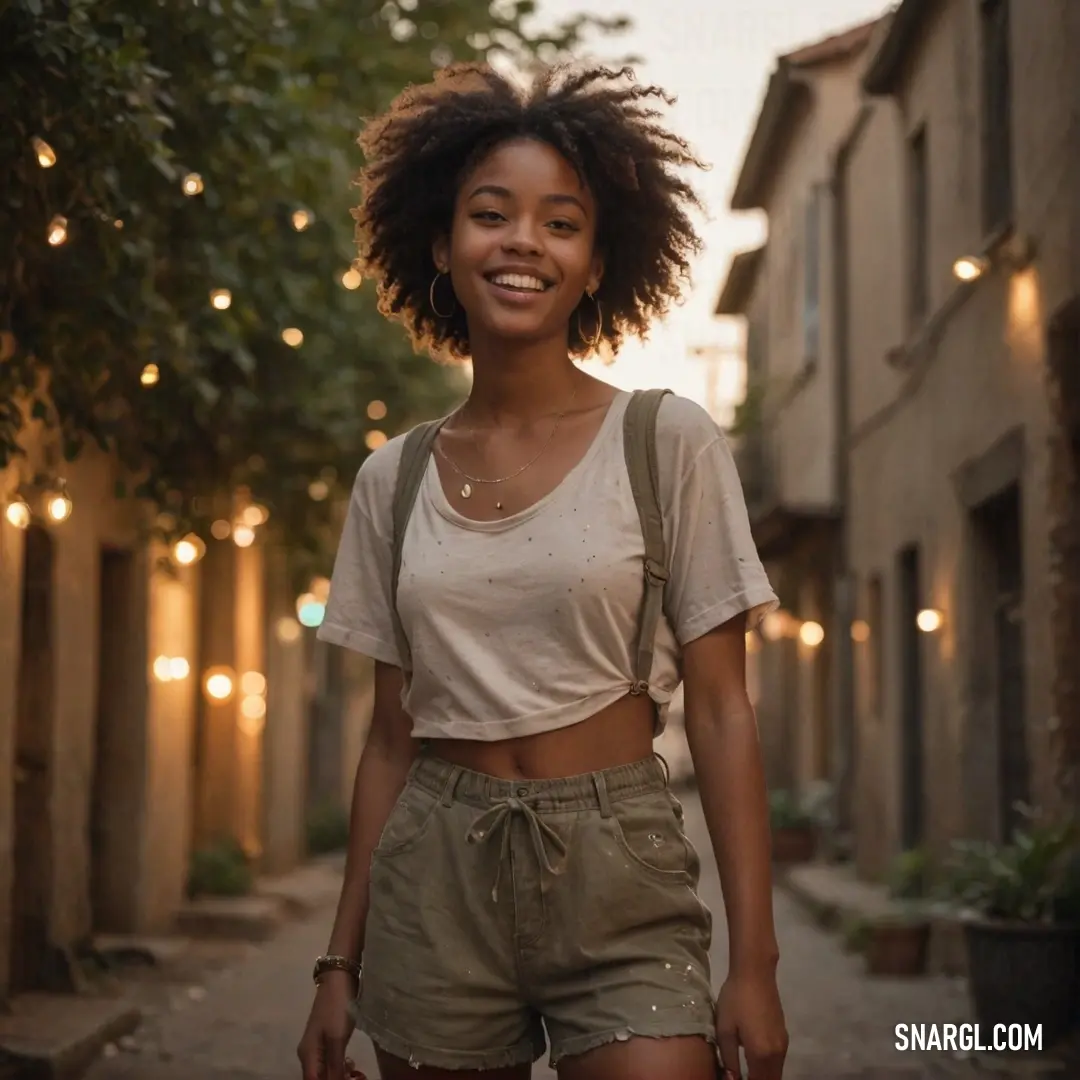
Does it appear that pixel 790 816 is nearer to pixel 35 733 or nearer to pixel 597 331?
pixel 35 733

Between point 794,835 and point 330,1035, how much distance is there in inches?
700

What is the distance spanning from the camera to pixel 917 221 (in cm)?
1491

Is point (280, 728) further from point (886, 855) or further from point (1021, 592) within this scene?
point (1021, 592)

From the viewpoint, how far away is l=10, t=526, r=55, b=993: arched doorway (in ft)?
35.1

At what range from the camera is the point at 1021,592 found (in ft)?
38.5

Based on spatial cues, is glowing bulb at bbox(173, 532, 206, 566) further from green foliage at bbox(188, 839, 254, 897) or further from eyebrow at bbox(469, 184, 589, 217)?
eyebrow at bbox(469, 184, 589, 217)

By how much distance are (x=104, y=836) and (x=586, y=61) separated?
33.3 ft

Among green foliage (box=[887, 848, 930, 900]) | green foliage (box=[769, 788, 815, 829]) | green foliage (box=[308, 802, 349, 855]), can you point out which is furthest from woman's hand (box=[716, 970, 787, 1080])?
green foliage (box=[308, 802, 349, 855])

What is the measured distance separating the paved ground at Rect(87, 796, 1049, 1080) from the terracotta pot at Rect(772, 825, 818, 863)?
21.7ft

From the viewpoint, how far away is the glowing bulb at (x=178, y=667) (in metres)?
13.8

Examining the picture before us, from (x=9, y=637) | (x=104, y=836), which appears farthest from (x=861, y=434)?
(x=9, y=637)

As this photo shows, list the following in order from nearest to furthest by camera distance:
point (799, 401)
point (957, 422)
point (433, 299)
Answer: point (433, 299), point (957, 422), point (799, 401)

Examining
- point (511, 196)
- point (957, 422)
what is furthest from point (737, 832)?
point (957, 422)

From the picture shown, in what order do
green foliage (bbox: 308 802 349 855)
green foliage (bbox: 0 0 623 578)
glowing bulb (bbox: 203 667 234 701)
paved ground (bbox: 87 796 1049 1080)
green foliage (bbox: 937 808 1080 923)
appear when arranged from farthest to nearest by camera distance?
green foliage (bbox: 308 802 349 855) → glowing bulb (bbox: 203 667 234 701) → green foliage (bbox: 937 808 1080 923) → paved ground (bbox: 87 796 1049 1080) → green foliage (bbox: 0 0 623 578)
